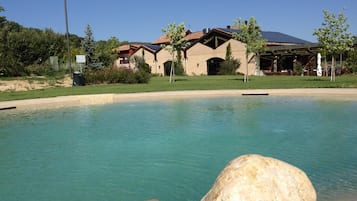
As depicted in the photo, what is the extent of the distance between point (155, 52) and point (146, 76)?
22.9m

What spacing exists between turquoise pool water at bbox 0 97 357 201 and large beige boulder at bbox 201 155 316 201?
5.76 ft

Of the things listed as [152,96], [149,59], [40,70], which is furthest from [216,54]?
[152,96]

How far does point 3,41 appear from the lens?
35.6m

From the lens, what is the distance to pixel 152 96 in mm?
18141

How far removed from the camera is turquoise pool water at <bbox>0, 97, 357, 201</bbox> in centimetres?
569

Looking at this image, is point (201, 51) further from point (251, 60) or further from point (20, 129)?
point (20, 129)

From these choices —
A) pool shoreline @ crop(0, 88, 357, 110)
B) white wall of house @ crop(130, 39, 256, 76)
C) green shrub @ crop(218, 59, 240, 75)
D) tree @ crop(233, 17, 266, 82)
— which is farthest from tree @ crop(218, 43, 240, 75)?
pool shoreline @ crop(0, 88, 357, 110)

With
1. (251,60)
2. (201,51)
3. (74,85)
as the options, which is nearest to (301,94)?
(74,85)

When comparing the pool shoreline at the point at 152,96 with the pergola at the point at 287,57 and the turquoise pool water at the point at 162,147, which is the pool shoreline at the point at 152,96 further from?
the pergola at the point at 287,57

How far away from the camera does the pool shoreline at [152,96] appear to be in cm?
1602

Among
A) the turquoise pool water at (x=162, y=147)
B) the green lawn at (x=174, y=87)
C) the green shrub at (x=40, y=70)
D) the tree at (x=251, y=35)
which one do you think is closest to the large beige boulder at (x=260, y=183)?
the turquoise pool water at (x=162, y=147)

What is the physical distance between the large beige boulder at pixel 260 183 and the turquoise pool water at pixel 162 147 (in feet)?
5.76

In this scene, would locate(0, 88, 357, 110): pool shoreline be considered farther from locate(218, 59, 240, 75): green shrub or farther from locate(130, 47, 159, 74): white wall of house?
locate(130, 47, 159, 74): white wall of house

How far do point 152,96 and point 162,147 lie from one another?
32.5 ft
